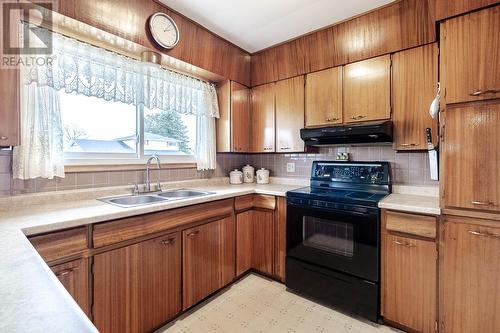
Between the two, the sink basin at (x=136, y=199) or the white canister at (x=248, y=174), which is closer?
the sink basin at (x=136, y=199)

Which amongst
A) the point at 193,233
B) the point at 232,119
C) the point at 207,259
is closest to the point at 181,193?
the point at 193,233

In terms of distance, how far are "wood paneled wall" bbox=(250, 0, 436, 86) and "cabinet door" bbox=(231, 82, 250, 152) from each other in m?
0.29

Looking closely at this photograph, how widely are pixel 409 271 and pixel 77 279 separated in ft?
6.90

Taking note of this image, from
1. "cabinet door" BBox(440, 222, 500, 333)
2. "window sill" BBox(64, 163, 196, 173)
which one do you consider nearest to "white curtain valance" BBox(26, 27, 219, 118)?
"window sill" BBox(64, 163, 196, 173)

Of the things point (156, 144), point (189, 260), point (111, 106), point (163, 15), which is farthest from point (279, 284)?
point (163, 15)

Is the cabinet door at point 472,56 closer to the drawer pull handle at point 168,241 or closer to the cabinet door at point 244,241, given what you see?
the cabinet door at point 244,241

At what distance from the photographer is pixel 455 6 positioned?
151cm

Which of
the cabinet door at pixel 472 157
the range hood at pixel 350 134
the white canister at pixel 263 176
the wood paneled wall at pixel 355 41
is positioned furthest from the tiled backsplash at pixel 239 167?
the wood paneled wall at pixel 355 41

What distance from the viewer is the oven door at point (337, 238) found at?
1.83 meters

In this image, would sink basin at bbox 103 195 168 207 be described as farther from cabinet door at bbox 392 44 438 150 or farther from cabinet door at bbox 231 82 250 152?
cabinet door at bbox 392 44 438 150

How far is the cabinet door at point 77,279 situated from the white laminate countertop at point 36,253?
22cm

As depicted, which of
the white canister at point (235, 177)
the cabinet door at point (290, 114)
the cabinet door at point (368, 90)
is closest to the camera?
the cabinet door at point (368, 90)

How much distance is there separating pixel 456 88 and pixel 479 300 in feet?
4.30

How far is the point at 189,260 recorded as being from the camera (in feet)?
6.27
